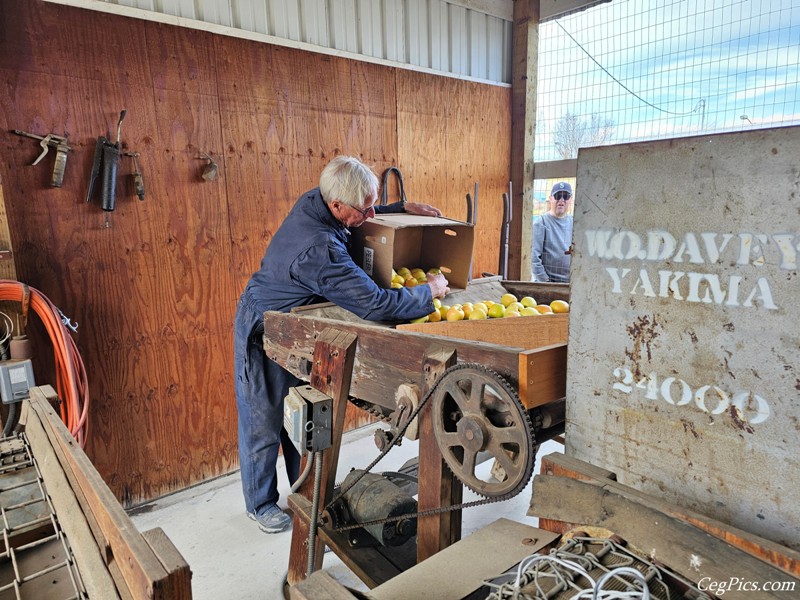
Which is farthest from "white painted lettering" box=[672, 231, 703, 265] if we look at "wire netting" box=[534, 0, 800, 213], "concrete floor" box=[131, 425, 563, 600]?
"wire netting" box=[534, 0, 800, 213]

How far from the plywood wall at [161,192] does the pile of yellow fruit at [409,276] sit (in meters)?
1.02

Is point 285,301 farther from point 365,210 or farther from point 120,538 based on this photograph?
point 120,538

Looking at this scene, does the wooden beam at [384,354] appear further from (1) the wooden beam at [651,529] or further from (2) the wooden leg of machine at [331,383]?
(1) the wooden beam at [651,529]

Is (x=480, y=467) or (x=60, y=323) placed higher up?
(x=60, y=323)

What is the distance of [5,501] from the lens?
1.28m

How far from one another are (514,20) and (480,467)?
10.8 ft

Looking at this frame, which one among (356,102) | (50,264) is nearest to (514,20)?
(356,102)

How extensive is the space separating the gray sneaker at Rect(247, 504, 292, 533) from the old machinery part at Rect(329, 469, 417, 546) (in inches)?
35.5

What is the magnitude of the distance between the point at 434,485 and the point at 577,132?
331cm

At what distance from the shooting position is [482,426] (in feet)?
3.73

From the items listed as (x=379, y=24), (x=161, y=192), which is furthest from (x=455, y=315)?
(x=379, y=24)

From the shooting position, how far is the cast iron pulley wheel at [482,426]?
3.53 feet

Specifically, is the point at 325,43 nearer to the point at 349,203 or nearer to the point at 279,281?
the point at 349,203

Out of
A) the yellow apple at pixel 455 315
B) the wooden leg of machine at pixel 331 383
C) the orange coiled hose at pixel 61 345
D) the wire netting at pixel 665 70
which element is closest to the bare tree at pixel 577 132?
the wire netting at pixel 665 70
